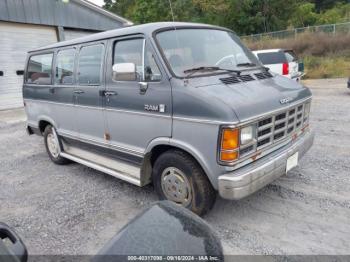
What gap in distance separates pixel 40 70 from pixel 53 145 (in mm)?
1439

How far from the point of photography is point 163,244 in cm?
140

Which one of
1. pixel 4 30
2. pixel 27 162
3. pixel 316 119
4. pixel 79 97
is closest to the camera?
pixel 79 97

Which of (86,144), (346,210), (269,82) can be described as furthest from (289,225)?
(86,144)

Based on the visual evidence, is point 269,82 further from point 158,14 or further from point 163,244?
point 158,14

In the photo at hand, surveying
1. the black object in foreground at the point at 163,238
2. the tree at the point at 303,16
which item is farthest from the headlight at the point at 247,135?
the tree at the point at 303,16

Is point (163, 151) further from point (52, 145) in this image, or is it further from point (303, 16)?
point (303, 16)

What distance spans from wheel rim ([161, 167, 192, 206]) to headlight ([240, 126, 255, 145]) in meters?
0.78

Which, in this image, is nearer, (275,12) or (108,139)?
(108,139)

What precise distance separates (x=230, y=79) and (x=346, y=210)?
2.00 metres

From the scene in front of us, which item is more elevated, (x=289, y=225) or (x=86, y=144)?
(x=86, y=144)

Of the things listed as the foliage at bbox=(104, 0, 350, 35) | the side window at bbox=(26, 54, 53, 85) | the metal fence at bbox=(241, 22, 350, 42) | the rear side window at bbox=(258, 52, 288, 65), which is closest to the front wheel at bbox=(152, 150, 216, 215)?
the side window at bbox=(26, 54, 53, 85)

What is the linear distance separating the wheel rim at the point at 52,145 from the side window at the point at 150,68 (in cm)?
288

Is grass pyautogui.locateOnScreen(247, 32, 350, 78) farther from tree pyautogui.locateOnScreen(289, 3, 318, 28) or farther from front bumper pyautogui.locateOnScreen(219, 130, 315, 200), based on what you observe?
front bumper pyautogui.locateOnScreen(219, 130, 315, 200)

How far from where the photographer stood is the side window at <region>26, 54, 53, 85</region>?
553cm
